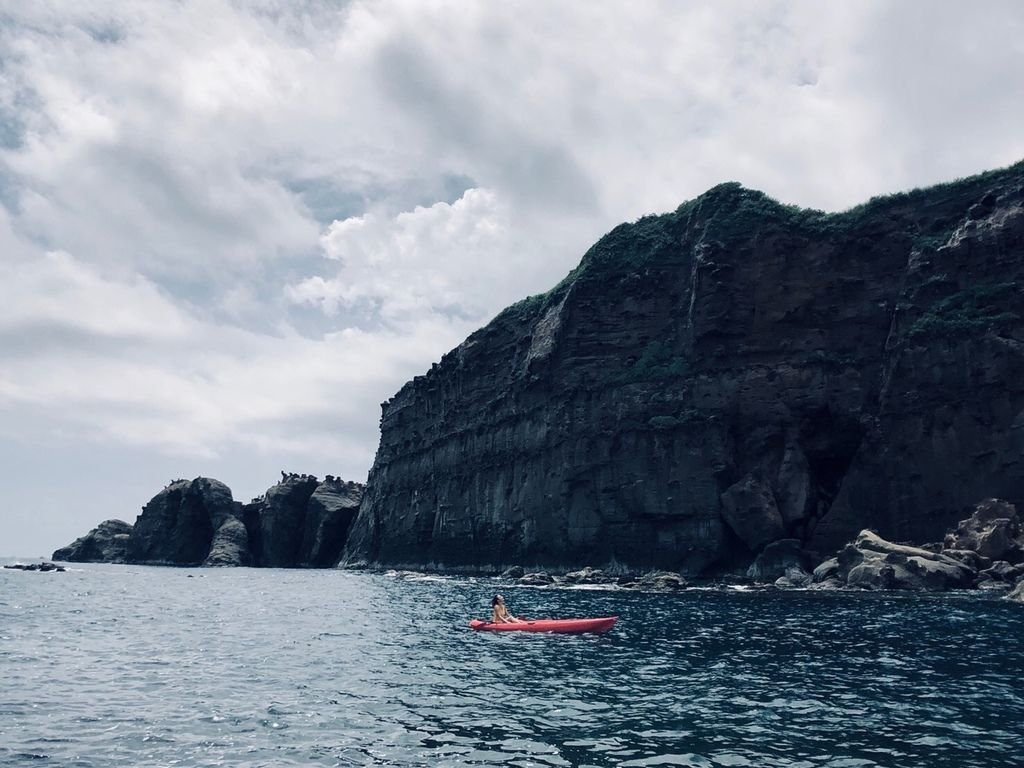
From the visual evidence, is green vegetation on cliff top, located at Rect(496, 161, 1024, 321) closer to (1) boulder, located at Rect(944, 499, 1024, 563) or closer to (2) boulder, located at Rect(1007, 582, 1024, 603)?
(1) boulder, located at Rect(944, 499, 1024, 563)

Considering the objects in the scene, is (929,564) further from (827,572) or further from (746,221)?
(746,221)

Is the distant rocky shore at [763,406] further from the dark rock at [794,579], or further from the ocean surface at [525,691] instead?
the ocean surface at [525,691]

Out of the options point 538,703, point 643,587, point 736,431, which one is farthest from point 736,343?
point 538,703

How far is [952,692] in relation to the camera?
838 inches

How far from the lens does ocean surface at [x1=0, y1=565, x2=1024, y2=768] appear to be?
16.2 metres

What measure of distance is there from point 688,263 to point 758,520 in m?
34.2

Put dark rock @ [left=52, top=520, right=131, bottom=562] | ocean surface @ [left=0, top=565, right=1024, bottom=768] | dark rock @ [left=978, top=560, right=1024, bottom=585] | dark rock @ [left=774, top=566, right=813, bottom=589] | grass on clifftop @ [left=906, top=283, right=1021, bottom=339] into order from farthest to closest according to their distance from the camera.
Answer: dark rock @ [left=52, top=520, right=131, bottom=562] < grass on clifftop @ [left=906, top=283, right=1021, bottom=339] < dark rock @ [left=774, top=566, right=813, bottom=589] < dark rock @ [left=978, top=560, right=1024, bottom=585] < ocean surface @ [left=0, top=565, right=1024, bottom=768]

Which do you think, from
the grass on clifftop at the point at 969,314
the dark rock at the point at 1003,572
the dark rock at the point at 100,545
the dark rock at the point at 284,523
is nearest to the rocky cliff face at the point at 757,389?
the grass on clifftop at the point at 969,314

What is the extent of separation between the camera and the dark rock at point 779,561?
66.5 m

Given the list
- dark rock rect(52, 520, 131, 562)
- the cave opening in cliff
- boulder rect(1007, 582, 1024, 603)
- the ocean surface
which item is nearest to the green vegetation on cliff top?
the cave opening in cliff

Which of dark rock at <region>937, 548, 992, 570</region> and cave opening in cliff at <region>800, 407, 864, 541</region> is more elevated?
cave opening in cliff at <region>800, 407, 864, 541</region>

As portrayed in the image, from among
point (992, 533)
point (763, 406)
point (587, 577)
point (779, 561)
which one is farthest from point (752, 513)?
point (992, 533)

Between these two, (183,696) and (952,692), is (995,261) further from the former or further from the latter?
(183,696)

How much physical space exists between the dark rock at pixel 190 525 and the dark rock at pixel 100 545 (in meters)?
11.0
